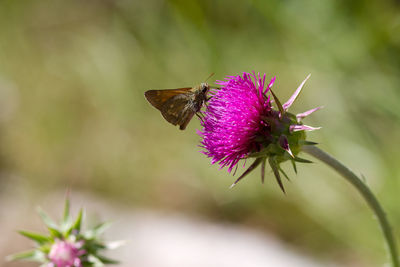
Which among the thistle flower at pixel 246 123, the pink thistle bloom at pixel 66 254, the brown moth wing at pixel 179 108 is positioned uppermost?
the brown moth wing at pixel 179 108

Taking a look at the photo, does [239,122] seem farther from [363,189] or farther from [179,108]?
[363,189]

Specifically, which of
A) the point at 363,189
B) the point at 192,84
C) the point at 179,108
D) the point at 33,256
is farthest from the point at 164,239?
the point at 363,189

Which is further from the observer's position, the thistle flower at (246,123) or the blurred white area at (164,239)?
the blurred white area at (164,239)

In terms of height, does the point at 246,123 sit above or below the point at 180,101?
below

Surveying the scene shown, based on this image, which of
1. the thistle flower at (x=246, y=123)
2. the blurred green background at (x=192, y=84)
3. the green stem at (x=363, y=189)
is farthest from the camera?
the blurred green background at (x=192, y=84)

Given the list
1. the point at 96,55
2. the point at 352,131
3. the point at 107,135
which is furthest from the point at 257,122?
the point at 96,55

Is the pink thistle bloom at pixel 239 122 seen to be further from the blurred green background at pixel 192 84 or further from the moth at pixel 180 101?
the blurred green background at pixel 192 84

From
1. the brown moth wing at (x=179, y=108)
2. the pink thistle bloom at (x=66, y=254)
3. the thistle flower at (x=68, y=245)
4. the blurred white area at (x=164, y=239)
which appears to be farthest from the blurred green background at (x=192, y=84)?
the pink thistle bloom at (x=66, y=254)
